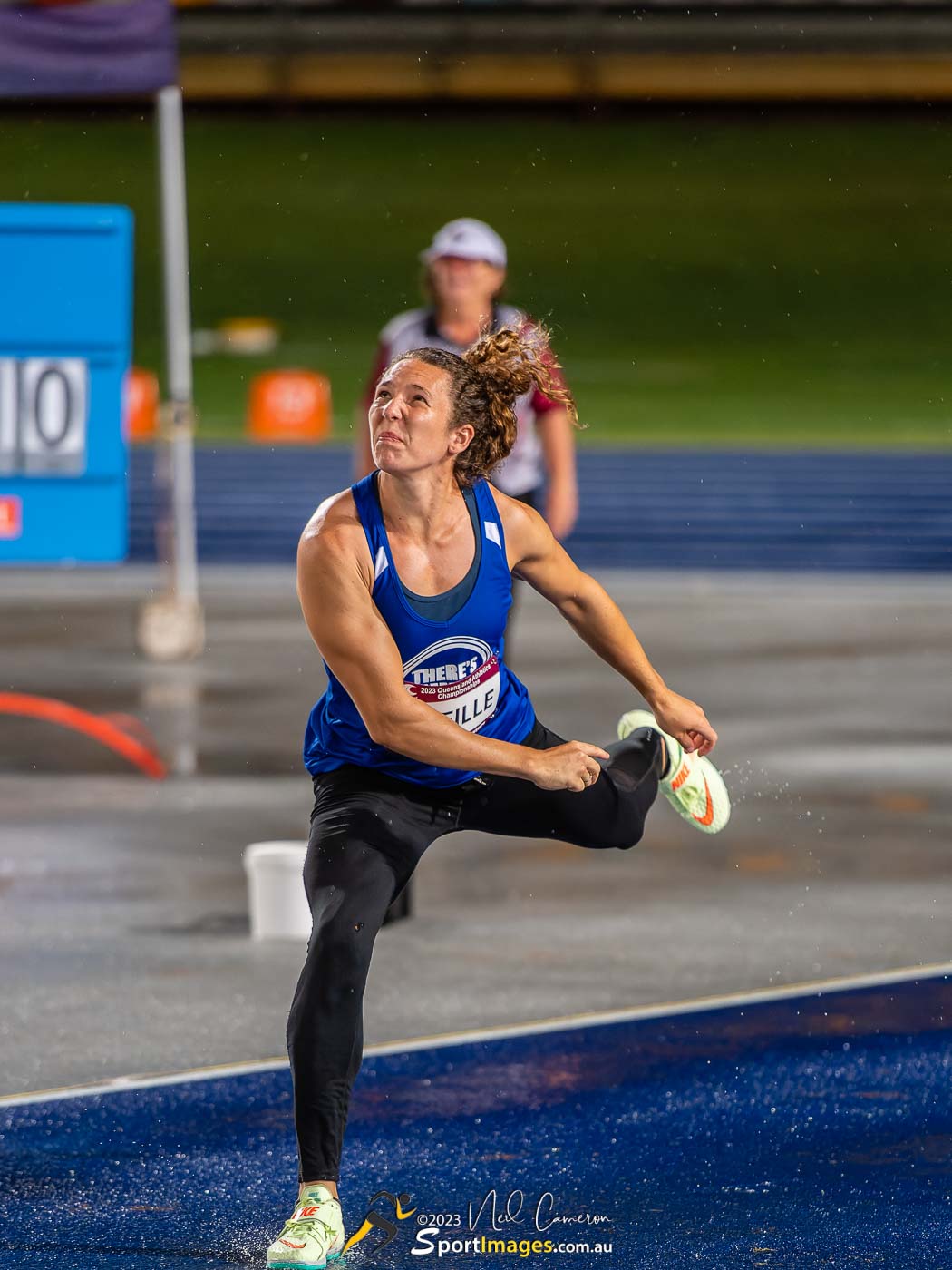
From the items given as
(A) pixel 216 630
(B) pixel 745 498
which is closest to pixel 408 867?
(A) pixel 216 630

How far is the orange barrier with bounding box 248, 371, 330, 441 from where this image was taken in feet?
81.4

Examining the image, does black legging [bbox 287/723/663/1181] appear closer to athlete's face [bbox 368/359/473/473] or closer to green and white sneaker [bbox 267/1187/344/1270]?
green and white sneaker [bbox 267/1187/344/1270]

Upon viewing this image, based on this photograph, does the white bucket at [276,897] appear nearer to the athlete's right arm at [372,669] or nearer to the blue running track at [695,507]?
the athlete's right arm at [372,669]

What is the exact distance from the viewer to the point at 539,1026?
20.0ft

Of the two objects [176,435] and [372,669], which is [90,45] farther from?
[372,669]

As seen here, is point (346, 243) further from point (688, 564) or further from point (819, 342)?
point (688, 564)

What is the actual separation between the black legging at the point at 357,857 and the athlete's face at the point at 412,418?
2.16 ft

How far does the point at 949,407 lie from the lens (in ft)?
94.8

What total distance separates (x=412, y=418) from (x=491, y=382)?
0.26 metres

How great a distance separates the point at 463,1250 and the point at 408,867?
0.75 m

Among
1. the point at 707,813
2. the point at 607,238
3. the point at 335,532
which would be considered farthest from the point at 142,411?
the point at 335,532

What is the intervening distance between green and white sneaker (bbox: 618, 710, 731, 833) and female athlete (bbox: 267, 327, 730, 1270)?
2.71ft

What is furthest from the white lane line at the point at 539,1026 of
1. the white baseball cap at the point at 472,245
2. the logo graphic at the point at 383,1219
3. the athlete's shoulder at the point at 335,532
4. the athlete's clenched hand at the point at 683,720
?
the white baseball cap at the point at 472,245

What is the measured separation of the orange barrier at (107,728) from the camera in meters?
9.95
